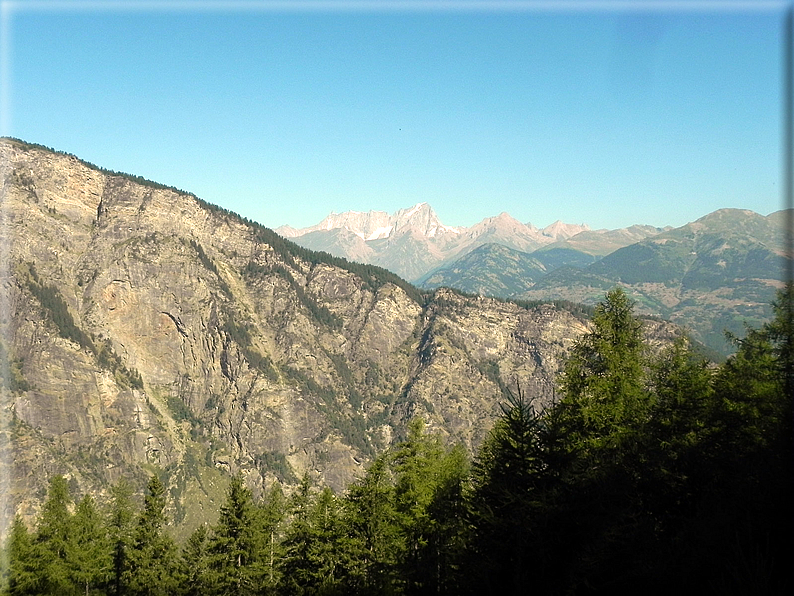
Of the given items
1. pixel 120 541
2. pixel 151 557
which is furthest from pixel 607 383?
pixel 120 541

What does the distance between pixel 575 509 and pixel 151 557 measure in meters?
55.2

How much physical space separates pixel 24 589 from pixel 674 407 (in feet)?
186

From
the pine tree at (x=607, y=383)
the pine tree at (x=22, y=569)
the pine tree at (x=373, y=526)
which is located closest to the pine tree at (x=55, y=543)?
the pine tree at (x=22, y=569)

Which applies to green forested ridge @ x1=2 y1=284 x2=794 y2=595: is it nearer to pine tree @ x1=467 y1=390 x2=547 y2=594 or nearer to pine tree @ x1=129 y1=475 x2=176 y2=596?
pine tree @ x1=467 y1=390 x2=547 y2=594

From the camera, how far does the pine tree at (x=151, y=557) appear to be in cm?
5802

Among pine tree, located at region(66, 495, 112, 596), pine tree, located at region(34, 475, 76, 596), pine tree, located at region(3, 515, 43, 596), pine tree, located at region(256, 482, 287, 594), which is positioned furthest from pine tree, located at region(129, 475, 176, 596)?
pine tree, located at region(256, 482, 287, 594)

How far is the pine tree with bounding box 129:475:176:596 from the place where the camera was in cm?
5802

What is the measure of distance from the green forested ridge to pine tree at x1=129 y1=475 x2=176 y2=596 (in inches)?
7.1

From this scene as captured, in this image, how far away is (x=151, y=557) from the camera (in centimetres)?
5906

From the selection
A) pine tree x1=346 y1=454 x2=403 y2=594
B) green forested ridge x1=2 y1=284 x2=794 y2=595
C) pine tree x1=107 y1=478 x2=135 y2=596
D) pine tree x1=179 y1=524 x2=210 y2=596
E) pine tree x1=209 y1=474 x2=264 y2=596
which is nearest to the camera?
green forested ridge x1=2 y1=284 x2=794 y2=595

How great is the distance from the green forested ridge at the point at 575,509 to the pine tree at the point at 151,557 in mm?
181

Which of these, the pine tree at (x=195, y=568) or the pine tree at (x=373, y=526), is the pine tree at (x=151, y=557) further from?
the pine tree at (x=373, y=526)

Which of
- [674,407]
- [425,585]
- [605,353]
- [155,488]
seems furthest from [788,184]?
[155,488]

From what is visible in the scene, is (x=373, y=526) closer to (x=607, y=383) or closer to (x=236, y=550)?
(x=236, y=550)
